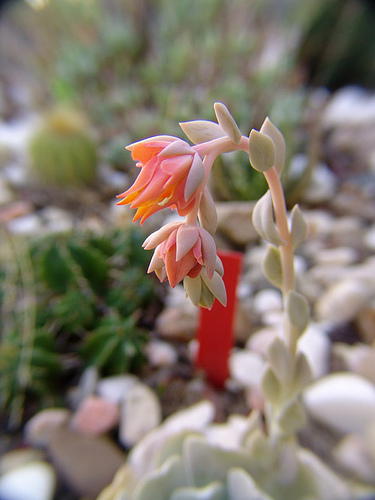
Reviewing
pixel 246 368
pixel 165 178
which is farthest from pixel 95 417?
pixel 165 178

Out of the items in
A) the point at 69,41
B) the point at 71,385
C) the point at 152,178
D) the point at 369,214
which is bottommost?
the point at 71,385

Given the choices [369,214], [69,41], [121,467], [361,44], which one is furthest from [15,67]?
[121,467]

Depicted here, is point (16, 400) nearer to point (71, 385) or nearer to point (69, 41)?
point (71, 385)

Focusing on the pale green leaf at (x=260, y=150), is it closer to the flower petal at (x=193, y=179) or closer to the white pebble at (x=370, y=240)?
the flower petal at (x=193, y=179)

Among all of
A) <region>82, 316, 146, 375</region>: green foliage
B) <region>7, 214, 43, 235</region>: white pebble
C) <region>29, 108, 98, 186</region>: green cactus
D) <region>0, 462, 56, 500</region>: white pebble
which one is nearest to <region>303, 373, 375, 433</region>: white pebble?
<region>82, 316, 146, 375</region>: green foliage

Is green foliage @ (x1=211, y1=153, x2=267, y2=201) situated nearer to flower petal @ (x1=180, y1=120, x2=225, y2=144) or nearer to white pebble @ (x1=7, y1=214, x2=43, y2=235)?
flower petal @ (x1=180, y1=120, x2=225, y2=144)

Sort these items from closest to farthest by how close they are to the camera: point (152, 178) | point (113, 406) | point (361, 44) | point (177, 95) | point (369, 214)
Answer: point (152, 178) → point (113, 406) → point (369, 214) → point (177, 95) → point (361, 44)

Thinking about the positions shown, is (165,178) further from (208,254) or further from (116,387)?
(116,387)
